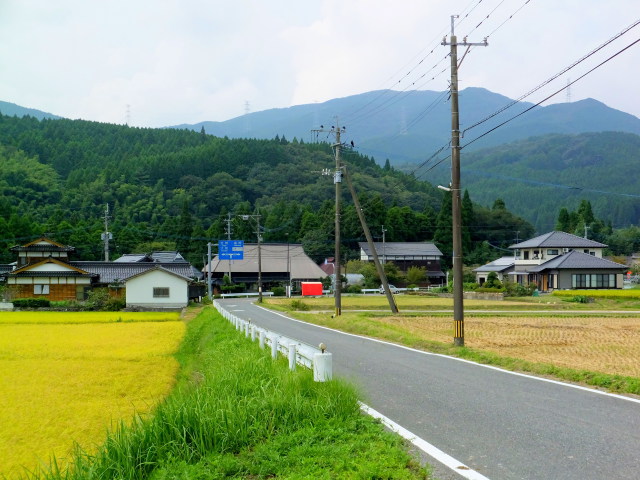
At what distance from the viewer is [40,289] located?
4709cm

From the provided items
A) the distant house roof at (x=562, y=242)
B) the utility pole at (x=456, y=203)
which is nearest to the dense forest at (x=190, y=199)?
the distant house roof at (x=562, y=242)

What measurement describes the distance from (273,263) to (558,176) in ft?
365

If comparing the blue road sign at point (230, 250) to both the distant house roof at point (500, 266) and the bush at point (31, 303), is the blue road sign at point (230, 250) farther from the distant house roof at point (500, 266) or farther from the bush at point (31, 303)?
the distant house roof at point (500, 266)

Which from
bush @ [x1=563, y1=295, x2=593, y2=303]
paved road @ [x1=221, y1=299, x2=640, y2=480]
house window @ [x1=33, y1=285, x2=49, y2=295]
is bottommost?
bush @ [x1=563, y1=295, x2=593, y2=303]

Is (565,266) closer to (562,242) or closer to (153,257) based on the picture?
(562,242)

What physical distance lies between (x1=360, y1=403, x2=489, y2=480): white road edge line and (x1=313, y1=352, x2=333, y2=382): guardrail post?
23.7 inches

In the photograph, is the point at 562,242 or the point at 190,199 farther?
the point at 190,199

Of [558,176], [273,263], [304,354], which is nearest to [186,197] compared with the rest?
[273,263]

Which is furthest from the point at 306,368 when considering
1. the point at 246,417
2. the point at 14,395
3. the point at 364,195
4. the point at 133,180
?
the point at 133,180

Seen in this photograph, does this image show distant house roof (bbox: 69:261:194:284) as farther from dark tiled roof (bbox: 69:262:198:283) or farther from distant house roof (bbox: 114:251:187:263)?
distant house roof (bbox: 114:251:187:263)

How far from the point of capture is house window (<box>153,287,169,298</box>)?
1799 inches

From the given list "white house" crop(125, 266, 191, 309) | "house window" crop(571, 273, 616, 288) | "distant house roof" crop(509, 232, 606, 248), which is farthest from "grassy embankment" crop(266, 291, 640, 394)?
"distant house roof" crop(509, 232, 606, 248)

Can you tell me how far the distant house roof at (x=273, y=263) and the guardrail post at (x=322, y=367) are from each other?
2421 inches

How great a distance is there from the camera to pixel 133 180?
86.0 m
